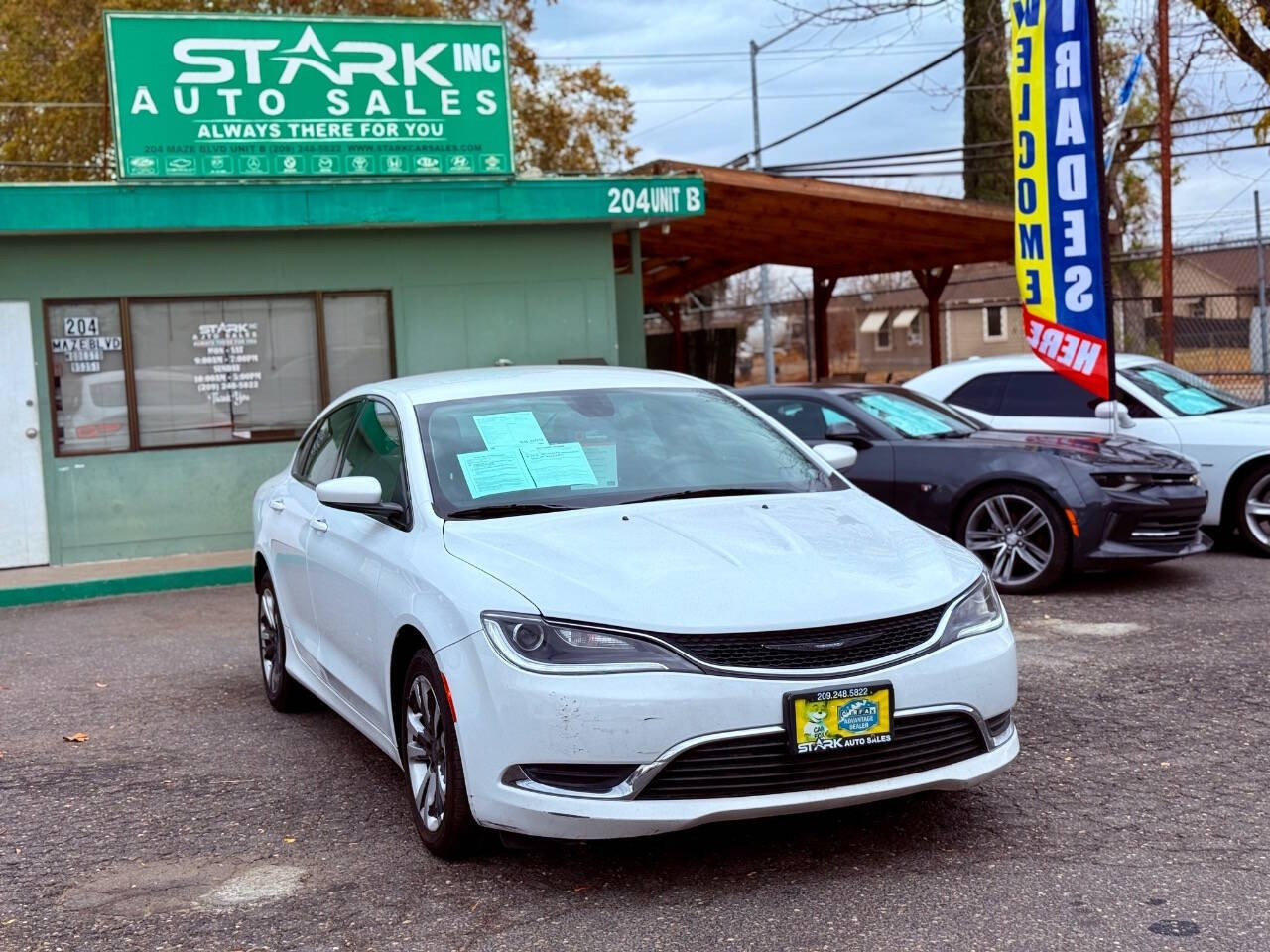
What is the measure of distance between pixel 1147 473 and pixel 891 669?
542cm

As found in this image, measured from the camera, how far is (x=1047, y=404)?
37.3 feet

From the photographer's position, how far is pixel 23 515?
11.7m

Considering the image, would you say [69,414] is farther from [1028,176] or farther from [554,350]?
[1028,176]

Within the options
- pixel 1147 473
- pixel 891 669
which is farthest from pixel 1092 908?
pixel 1147 473

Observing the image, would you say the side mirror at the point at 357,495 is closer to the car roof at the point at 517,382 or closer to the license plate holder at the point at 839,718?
the car roof at the point at 517,382

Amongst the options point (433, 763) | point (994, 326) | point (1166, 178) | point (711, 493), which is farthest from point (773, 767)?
point (994, 326)

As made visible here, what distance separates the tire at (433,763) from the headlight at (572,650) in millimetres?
337

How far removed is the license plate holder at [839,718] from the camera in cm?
411

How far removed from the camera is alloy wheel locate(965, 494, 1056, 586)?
921 centimetres

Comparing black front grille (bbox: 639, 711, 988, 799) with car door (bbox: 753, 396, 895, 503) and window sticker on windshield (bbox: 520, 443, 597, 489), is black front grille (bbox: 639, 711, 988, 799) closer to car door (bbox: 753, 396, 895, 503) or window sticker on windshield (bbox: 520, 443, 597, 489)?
window sticker on windshield (bbox: 520, 443, 597, 489)

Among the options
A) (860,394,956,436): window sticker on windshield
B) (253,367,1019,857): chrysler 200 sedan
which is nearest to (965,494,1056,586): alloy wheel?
(860,394,956,436): window sticker on windshield

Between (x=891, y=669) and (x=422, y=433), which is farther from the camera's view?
(x=422, y=433)

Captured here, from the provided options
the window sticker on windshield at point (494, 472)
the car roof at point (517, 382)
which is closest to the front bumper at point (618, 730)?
the window sticker on windshield at point (494, 472)

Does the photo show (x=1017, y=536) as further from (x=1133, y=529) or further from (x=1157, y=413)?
(x=1157, y=413)
